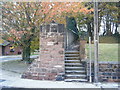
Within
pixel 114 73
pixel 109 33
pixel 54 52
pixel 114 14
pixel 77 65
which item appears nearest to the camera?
pixel 114 73

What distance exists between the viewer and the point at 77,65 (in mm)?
5613

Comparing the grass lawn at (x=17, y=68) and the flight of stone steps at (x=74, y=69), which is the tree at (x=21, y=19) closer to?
the grass lawn at (x=17, y=68)

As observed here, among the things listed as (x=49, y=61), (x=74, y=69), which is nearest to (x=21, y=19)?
(x=49, y=61)

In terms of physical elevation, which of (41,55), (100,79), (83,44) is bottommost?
(100,79)

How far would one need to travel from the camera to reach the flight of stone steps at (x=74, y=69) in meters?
5.11

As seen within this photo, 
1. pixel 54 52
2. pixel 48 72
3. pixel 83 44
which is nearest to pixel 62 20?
pixel 83 44

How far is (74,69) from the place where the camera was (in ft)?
17.9

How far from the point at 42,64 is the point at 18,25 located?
4521mm

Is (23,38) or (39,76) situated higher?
(23,38)

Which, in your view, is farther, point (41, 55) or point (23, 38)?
point (23, 38)

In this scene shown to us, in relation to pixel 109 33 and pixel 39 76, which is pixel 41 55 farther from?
pixel 109 33

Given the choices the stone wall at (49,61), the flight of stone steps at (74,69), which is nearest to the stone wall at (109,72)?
the flight of stone steps at (74,69)

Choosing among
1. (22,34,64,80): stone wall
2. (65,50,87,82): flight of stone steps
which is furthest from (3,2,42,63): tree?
→ (65,50,87,82): flight of stone steps

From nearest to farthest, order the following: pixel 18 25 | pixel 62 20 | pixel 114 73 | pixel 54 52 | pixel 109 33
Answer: pixel 114 73, pixel 54 52, pixel 62 20, pixel 18 25, pixel 109 33
